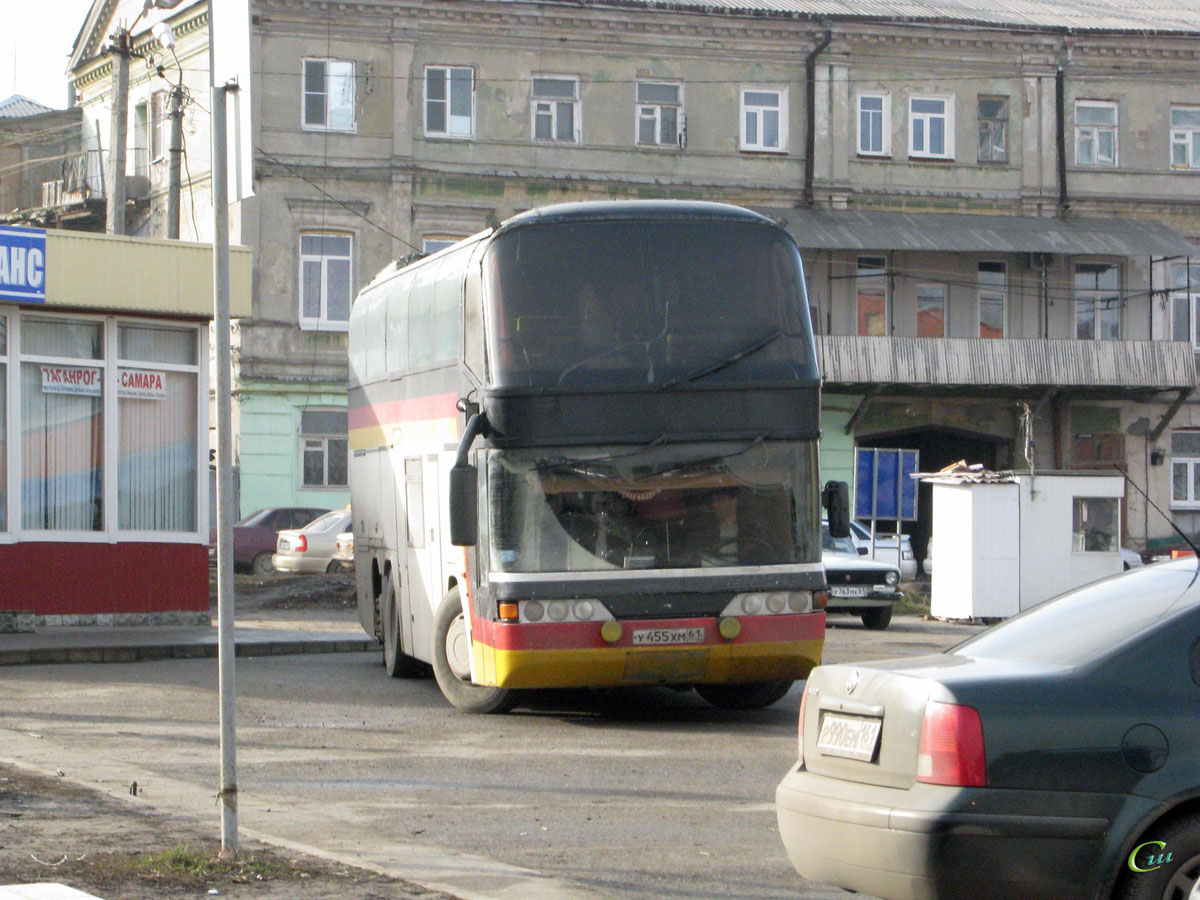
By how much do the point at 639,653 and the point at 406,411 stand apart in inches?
157

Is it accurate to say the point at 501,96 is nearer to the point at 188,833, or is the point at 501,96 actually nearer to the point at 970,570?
the point at 970,570

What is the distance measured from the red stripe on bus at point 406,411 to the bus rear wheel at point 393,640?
158 cm

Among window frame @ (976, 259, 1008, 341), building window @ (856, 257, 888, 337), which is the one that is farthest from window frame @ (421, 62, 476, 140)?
window frame @ (976, 259, 1008, 341)

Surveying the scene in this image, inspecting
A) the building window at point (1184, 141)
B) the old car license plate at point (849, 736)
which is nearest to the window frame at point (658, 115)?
the building window at point (1184, 141)

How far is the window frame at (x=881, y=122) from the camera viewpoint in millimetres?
41688

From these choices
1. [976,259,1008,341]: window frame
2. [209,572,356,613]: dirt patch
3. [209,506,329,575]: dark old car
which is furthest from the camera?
[976,259,1008,341]: window frame

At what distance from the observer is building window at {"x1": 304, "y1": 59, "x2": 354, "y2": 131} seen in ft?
127

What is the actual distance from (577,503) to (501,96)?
1123 inches

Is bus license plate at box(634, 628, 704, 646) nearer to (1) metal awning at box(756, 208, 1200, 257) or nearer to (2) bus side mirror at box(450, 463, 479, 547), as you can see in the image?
(2) bus side mirror at box(450, 463, 479, 547)

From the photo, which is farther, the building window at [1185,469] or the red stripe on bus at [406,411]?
the building window at [1185,469]

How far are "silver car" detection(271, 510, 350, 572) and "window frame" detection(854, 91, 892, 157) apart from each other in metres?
16.2

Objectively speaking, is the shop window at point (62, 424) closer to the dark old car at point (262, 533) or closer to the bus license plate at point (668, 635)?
the bus license plate at point (668, 635)

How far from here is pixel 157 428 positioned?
21.1m

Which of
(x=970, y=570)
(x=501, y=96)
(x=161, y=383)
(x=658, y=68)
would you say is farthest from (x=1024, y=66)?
(x=161, y=383)
